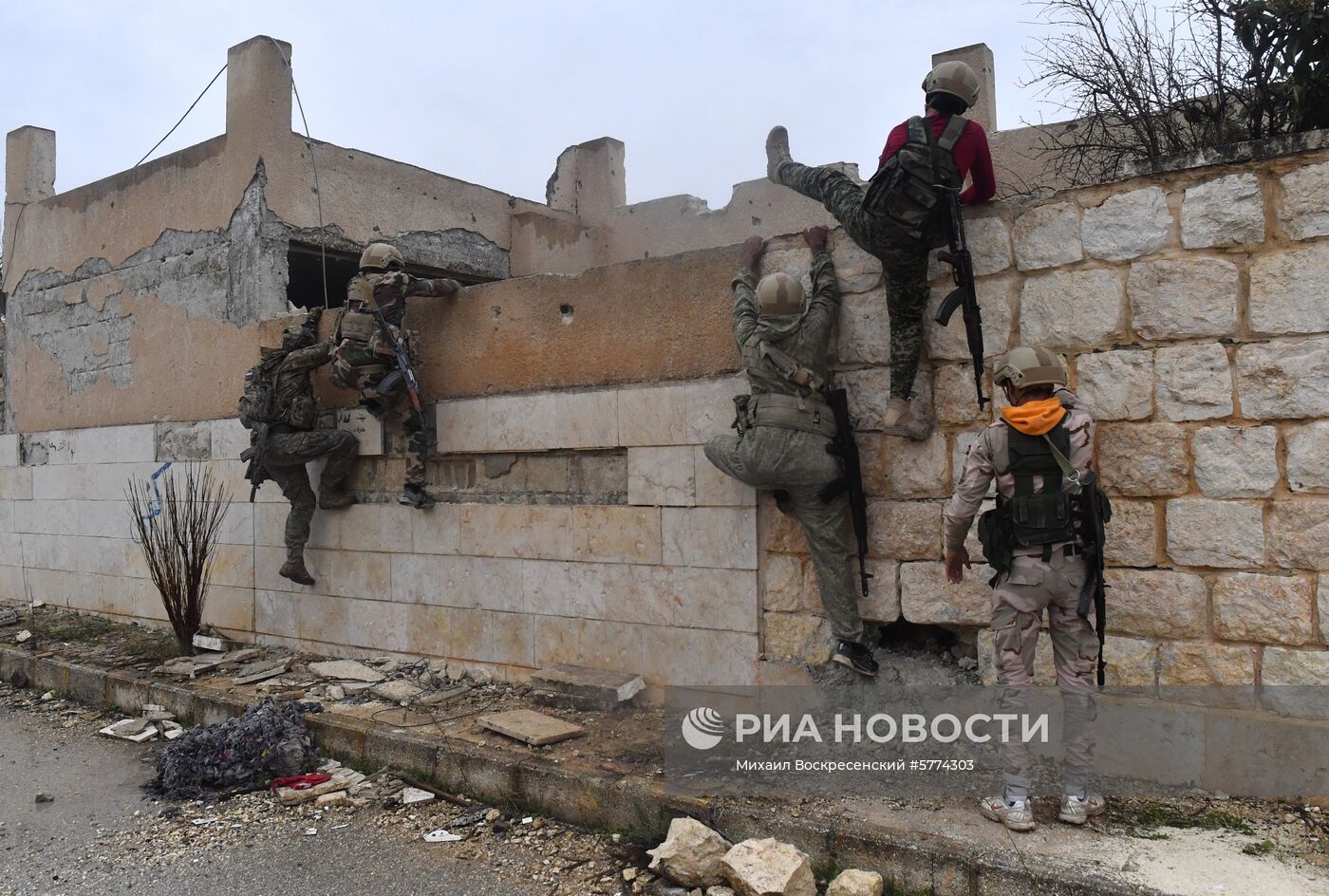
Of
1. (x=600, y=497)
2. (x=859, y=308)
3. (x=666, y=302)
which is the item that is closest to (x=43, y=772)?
(x=600, y=497)

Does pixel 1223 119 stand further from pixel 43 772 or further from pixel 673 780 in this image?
pixel 43 772

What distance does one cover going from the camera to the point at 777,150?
4.93 m

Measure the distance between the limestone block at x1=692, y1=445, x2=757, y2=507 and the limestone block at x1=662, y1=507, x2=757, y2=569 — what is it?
0.12 ft

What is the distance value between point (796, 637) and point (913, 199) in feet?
7.36

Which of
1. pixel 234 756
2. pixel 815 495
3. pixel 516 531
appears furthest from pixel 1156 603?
pixel 234 756

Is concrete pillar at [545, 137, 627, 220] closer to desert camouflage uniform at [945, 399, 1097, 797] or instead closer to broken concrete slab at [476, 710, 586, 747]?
broken concrete slab at [476, 710, 586, 747]

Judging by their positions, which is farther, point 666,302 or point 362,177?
point 362,177

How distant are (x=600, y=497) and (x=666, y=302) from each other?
1254 millimetres

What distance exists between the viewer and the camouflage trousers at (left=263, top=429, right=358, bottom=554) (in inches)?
266

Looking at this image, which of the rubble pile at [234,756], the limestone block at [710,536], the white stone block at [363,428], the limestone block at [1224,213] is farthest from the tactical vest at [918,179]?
the rubble pile at [234,756]

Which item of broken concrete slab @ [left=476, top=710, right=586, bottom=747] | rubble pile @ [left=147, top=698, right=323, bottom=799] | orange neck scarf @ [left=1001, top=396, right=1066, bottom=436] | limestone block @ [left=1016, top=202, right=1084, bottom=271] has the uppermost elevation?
limestone block @ [left=1016, top=202, right=1084, bottom=271]

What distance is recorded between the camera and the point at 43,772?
18.1 ft

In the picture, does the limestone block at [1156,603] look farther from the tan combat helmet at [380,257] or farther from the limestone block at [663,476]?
the tan combat helmet at [380,257]

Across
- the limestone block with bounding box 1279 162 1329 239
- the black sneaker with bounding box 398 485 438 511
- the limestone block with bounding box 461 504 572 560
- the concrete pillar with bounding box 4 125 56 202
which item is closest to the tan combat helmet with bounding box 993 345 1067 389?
the limestone block with bounding box 1279 162 1329 239
